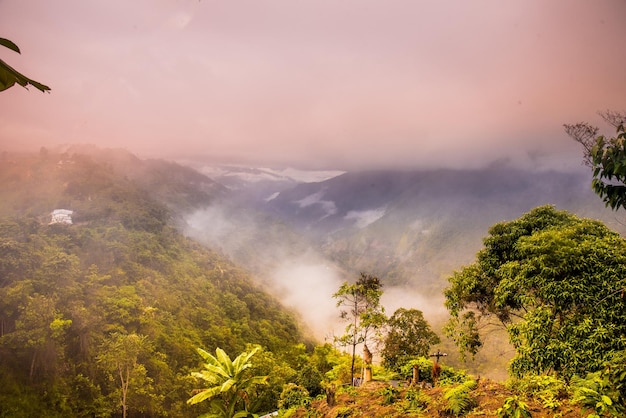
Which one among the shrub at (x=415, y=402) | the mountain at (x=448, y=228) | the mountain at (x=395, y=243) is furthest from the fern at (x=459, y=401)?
the mountain at (x=448, y=228)

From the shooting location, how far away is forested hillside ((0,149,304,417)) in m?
31.9

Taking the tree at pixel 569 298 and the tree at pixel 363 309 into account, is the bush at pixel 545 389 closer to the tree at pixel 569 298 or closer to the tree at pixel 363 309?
the tree at pixel 569 298

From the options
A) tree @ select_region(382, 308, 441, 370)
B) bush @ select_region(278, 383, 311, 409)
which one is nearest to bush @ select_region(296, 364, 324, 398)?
tree @ select_region(382, 308, 441, 370)

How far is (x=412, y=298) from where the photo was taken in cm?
11419

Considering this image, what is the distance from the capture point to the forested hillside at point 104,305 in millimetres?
31859

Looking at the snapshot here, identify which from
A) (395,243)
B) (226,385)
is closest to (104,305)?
(226,385)

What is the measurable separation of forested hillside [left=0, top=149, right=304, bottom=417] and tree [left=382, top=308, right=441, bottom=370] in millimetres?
22058

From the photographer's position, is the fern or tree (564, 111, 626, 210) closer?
tree (564, 111, 626, 210)

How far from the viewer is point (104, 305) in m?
42.6

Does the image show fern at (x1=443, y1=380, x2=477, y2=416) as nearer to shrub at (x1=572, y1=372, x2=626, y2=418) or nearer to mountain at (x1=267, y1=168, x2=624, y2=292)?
shrub at (x1=572, y1=372, x2=626, y2=418)

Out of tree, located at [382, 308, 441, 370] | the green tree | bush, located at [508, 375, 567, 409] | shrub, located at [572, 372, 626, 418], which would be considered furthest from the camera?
the green tree

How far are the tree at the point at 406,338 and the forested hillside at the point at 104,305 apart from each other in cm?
2206

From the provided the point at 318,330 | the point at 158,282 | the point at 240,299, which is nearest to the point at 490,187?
the point at 318,330

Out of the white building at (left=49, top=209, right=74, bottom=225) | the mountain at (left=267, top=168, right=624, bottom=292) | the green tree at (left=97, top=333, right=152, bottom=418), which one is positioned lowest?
the green tree at (left=97, top=333, right=152, bottom=418)
